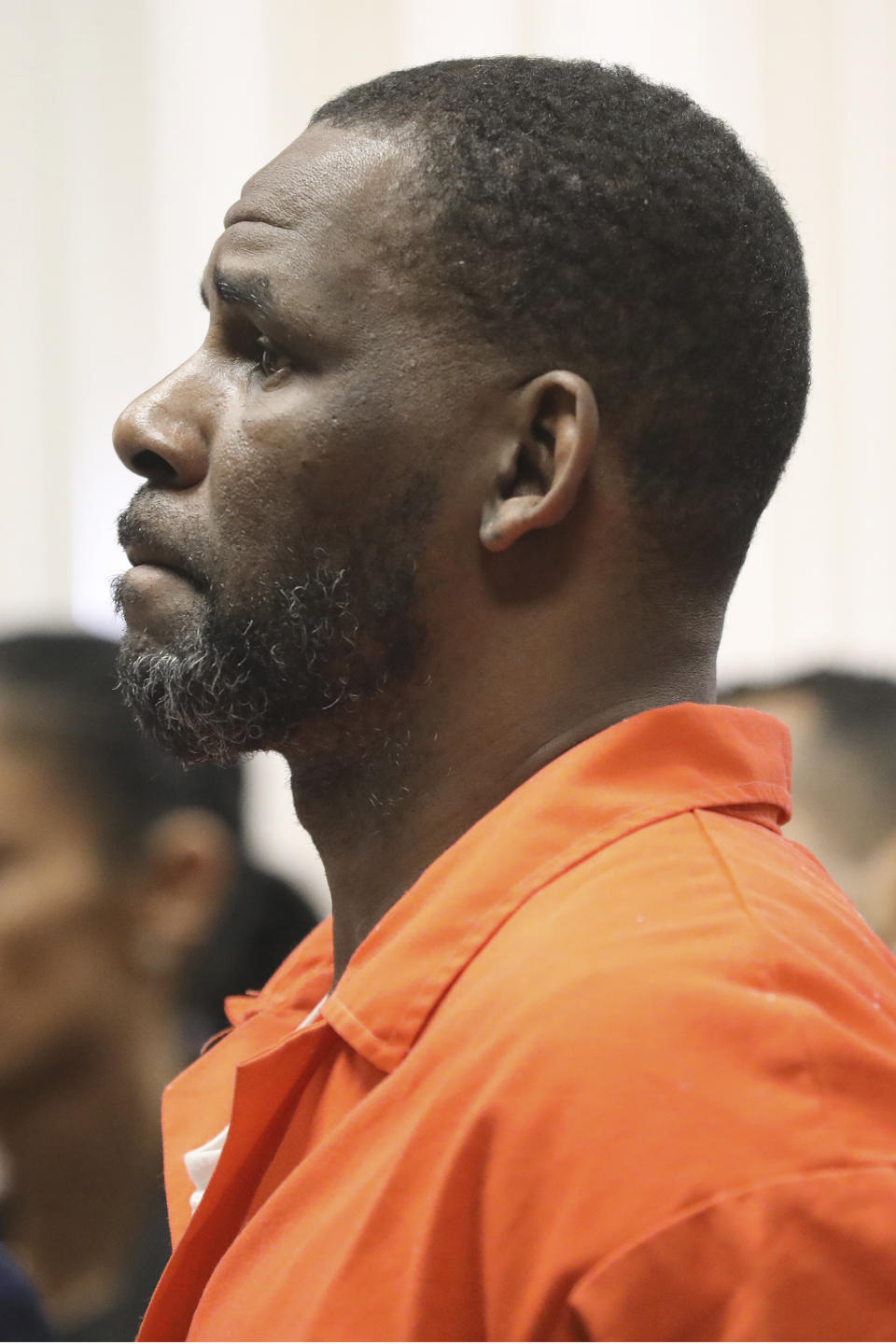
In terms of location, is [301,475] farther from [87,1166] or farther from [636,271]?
[87,1166]

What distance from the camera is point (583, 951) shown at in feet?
2.31

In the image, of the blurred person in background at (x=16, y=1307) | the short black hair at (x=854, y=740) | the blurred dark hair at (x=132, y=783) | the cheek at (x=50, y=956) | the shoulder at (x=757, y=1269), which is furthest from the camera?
the short black hair at (x=854, y=740)

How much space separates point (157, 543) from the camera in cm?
101

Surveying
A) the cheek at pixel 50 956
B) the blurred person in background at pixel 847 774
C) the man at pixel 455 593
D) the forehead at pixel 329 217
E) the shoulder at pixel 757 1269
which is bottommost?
the cheek at pixel 50 956

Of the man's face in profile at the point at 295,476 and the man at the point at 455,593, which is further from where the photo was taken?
the man's face in profile at the point at 295,476

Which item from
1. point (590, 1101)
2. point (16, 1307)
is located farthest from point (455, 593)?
point (16, 1307)

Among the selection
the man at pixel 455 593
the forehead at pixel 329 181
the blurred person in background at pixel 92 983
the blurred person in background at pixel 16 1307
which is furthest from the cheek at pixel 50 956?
the forehead at pixel 329 181

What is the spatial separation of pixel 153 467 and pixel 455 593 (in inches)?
9.6

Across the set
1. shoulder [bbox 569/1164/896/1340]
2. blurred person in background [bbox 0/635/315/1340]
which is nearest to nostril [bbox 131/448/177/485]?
shoulder [bbox 569/1164/896/1340]

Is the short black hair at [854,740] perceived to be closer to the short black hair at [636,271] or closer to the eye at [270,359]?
the short black hair at [636,271]

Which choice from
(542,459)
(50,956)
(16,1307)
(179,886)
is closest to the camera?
(542,459)

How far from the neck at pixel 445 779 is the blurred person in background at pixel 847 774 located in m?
0.94

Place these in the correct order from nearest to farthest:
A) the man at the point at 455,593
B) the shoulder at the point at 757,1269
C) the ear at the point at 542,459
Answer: the shoulder at the point at 757,1269, the man at the point at 455,593, the ear at the point at 542,459

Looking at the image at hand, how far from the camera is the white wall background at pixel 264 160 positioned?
80.6 inches
